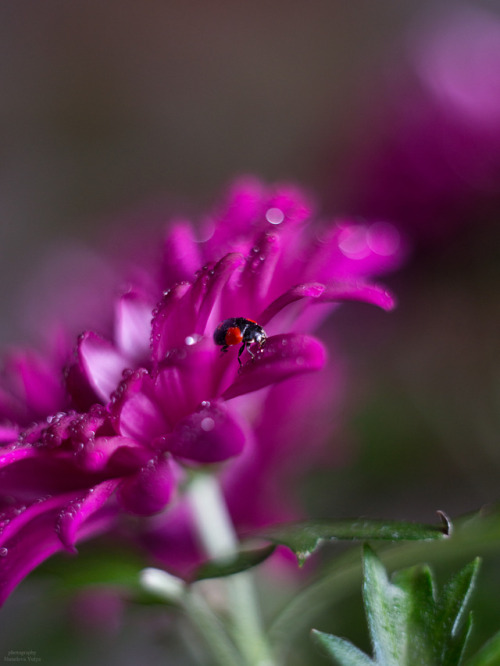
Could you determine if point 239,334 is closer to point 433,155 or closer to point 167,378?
point 167,378

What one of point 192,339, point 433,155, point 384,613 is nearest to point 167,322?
point 192,339

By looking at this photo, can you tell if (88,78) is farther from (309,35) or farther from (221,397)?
(221,397)

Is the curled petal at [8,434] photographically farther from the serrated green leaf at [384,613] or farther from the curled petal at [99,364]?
the serrated green leaf at [384,613]

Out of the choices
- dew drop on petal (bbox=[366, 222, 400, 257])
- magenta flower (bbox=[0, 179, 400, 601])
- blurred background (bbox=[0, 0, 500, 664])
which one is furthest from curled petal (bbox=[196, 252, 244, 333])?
blurred background (bbox=[0, 0, 500, 664])

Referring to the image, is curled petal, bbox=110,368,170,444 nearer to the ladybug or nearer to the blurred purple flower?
the ladybug

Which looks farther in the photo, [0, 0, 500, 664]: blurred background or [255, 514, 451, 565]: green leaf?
[0, 0, 500, 664]: blurred background

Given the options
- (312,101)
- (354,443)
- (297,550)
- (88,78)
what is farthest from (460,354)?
(88,78)

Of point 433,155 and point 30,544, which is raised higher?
point 433,155
